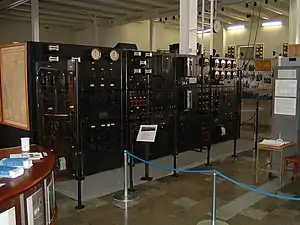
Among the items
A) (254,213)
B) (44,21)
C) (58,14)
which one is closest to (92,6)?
(58,14)

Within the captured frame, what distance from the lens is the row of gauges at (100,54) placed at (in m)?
5.10

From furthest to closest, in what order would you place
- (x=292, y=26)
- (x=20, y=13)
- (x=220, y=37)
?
(x=220, y=37) < (x=20, y=13) < (x=292, y=26)

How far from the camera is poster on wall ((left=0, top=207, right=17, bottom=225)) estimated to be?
6.64 feet

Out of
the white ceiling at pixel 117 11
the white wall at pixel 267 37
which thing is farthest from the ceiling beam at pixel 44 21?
the white wall at pixel 267 37

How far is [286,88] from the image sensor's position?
570cm

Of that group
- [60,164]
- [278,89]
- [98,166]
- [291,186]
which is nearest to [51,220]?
[60,164]

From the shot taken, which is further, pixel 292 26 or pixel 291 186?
pixel 292 26

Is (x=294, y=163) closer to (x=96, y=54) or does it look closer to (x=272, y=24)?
(x=96, y=54)

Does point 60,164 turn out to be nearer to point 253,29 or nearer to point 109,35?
point 109,35

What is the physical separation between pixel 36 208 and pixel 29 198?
16 cm

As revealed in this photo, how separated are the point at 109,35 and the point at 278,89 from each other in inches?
410

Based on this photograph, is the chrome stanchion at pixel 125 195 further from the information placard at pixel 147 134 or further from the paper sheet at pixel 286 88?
the paper sheet at pixel 286 88

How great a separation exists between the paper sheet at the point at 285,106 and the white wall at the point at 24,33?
11691mm

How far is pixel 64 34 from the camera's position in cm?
1569
